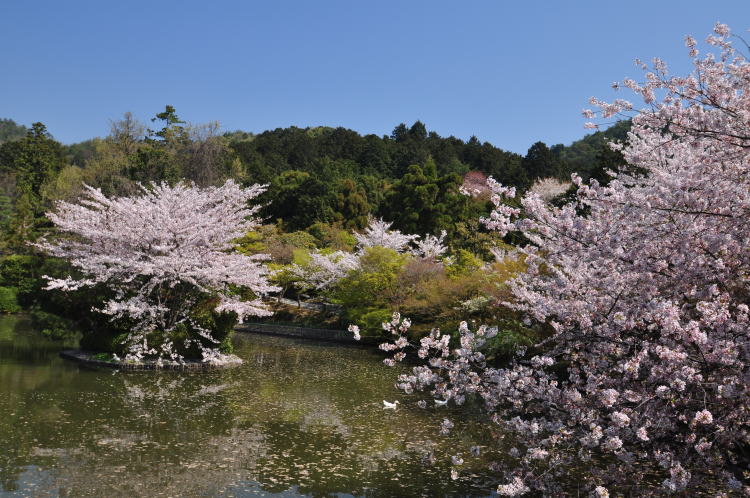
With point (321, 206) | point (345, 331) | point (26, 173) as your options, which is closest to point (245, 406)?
point (345, 331)

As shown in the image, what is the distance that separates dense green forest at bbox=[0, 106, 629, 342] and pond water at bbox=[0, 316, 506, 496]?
4.34m

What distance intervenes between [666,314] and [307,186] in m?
40.2

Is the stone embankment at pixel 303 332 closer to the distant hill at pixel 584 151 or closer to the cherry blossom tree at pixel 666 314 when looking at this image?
the cherry blossom tree at pixel 666 314

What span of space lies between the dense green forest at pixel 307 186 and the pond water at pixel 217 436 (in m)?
4.34

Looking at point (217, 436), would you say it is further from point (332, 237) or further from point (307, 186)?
point (307, 186)

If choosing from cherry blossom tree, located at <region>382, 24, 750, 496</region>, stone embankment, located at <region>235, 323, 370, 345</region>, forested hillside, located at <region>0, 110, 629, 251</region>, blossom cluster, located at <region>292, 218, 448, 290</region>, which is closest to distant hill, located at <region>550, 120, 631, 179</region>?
forested hillside, located at <region>0, 110, 629, 251</region>

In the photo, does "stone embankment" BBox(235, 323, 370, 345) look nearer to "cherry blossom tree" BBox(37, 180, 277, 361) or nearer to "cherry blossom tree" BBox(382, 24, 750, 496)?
"cherry blossom tree" BBox(37, 180, 277, 361)

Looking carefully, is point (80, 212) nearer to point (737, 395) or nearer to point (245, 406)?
point (245, 406)

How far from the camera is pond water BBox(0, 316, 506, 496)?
633 centimetres

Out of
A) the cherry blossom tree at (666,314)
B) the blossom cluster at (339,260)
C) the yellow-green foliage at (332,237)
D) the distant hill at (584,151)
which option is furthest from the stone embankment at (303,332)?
the distant hill at (584,151)

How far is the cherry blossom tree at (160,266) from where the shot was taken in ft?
43.4

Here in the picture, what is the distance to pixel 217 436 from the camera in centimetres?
814

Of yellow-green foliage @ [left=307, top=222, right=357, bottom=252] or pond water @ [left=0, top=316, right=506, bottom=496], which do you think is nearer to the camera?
pond water @ [left=0, top=316, right=506, bottom=496]

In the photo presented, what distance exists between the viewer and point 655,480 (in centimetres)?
677
